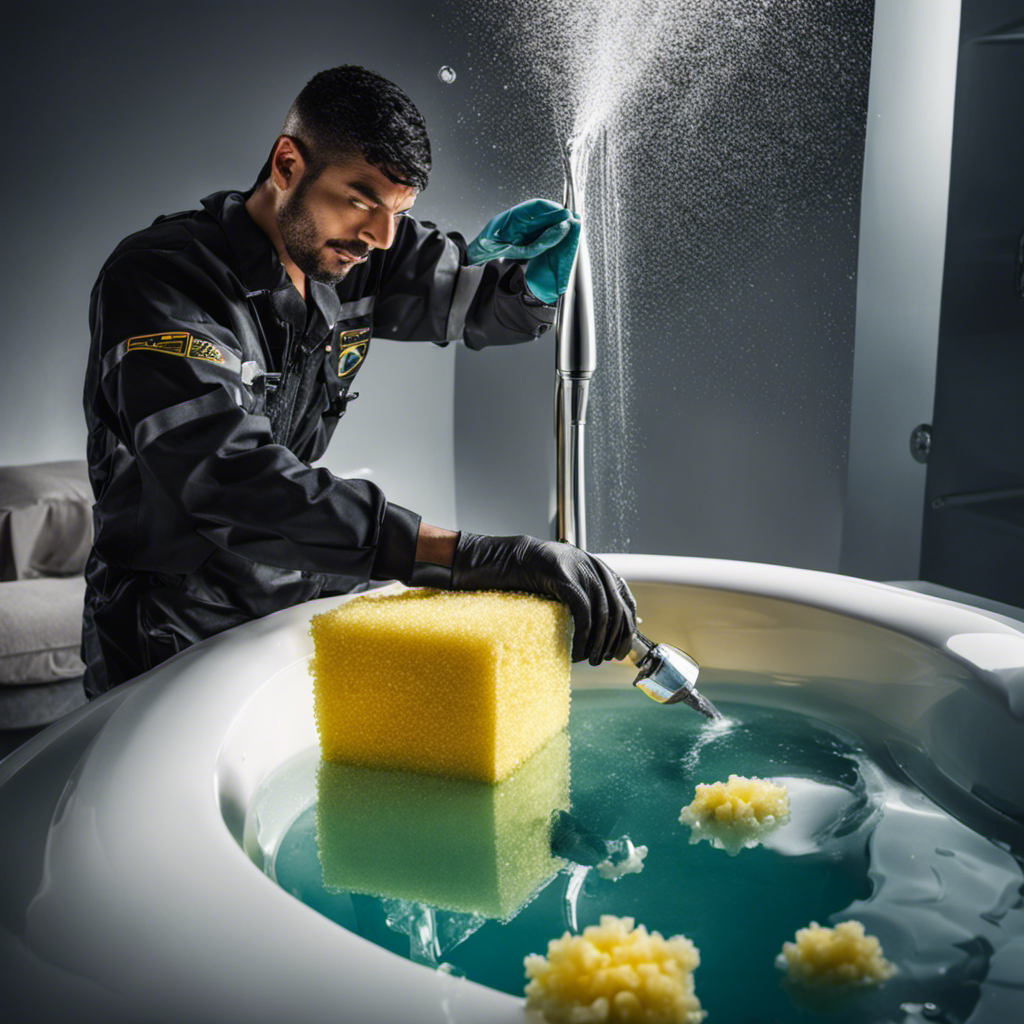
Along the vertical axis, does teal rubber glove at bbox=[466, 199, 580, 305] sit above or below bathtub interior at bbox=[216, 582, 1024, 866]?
above

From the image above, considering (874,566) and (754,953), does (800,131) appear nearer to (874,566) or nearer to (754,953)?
(874,566)

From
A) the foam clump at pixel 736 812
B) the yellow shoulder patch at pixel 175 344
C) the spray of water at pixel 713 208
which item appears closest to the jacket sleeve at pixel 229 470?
the yellow shoulder patch at pixel 175 344

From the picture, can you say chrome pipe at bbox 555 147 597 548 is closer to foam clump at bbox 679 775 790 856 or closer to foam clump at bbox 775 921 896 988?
foam clump at bbox 679 775 790 856

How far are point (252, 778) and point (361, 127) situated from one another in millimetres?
725

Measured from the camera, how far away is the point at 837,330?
2135mm

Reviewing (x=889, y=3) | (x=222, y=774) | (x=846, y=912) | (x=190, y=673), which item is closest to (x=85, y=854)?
(x=222, y=774)

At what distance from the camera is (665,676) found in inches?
37.4

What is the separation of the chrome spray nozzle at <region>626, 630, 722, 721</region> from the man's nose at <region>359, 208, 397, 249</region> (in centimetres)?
57

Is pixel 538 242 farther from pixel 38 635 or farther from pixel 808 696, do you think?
pixel 38 635

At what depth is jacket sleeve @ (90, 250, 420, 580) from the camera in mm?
980

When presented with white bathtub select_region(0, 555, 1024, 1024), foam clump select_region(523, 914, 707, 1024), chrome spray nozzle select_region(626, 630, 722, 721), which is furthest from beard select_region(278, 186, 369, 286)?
foam clump select_region(523, 914, 707, 1024)

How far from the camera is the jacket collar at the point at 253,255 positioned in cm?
118

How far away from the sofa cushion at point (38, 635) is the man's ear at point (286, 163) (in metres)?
1.27

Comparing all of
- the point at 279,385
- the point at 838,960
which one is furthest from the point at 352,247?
the point at 838,960
